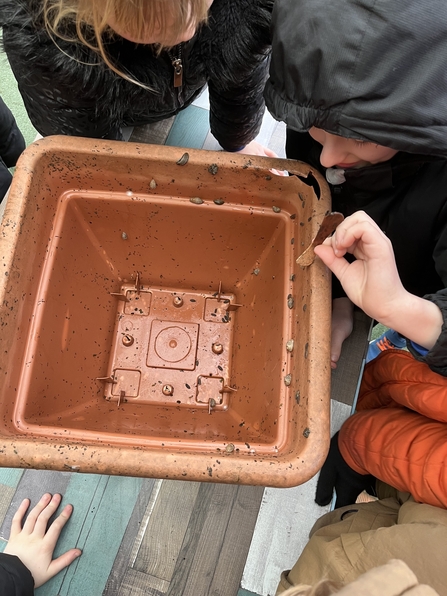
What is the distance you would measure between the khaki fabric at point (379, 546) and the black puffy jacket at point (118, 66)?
2.51 feet

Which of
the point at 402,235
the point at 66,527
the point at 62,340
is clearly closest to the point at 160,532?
the point at 66,527

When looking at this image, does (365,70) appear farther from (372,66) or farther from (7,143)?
(7,143)

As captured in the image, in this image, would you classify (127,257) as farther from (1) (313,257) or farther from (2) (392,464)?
(2) (392,464)

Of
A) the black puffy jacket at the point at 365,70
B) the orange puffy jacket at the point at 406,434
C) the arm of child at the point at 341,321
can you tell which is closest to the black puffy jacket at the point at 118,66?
the black puffy jacket at the point at 365,70

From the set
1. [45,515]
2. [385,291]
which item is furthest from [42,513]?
[385,291]

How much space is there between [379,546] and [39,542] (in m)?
0.72

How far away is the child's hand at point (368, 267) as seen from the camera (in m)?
0.55

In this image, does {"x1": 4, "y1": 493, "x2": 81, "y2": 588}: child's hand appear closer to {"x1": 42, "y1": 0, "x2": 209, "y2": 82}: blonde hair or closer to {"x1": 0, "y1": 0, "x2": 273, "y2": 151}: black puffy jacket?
{"x1": 0, "y1": 0, "x2": 273, "y2": 151}: black puffy jacket

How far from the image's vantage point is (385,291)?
56 cm

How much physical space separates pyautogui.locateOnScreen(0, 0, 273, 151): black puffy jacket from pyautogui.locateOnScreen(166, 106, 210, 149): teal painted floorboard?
0.35m

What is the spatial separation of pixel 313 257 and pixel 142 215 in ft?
1.03

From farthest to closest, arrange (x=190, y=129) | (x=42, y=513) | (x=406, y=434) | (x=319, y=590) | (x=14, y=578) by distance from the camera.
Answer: (x=190, y=129), (x=42, y=513), (x=14, y=578), (x=406, y=434), (x=319, y=590)

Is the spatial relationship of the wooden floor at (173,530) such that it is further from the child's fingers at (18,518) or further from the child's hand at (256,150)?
the child's hand at (256,150)

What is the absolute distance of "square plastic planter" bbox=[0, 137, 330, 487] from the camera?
1.85 feet
